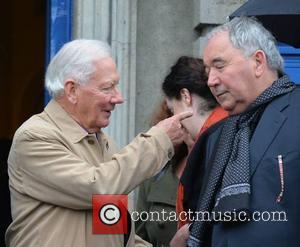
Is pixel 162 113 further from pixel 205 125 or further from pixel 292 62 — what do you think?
pixel 292 62

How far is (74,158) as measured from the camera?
2936mm

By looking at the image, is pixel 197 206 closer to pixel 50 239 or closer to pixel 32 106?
pixel 50 239

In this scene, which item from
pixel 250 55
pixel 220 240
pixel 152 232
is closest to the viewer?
pixel 220 240

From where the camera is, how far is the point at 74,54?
3.07 meters

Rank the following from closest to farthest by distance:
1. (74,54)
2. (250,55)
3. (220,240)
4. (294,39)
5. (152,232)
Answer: (220,240), (250,55), (74,54), (294,39), (152,232)

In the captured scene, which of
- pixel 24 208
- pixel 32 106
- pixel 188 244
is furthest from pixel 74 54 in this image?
pixel 32 106

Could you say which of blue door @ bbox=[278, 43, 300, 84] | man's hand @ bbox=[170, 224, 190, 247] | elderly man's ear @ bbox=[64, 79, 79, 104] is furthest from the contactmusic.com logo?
blue door @ bbox=[278, 43, 300, 84]

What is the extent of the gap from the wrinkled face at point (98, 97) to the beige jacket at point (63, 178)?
0.29 ft

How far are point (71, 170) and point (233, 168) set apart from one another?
618 millimetres

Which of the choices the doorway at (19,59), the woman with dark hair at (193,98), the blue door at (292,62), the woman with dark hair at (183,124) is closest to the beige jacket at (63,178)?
the woman with dark hair at (183,124)

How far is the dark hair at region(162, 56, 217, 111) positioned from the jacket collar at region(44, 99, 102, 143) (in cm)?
62

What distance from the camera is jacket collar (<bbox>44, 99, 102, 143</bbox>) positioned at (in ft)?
9.91

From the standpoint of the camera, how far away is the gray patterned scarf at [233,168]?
2561mm

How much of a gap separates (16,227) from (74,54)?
70 centimetres
